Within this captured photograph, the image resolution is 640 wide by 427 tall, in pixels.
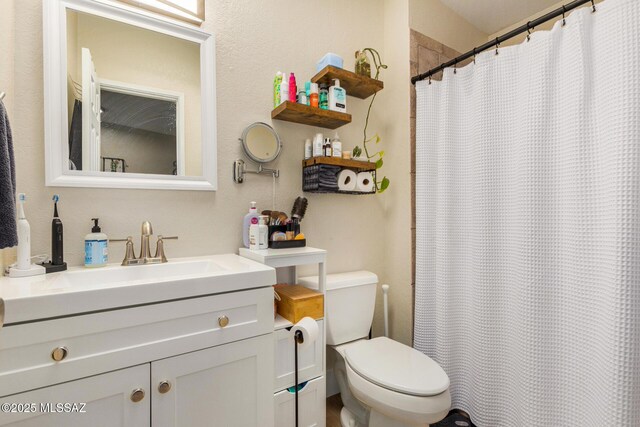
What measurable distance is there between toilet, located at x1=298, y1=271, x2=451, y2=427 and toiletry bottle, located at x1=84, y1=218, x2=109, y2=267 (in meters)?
0.90

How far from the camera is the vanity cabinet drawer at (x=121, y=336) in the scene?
715 millimetres

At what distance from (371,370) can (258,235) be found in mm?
794

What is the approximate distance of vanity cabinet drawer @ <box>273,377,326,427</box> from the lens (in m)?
1.22

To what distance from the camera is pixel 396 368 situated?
1.26 m

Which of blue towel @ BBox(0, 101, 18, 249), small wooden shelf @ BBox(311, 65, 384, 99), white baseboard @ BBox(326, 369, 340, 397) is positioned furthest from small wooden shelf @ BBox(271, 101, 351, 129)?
white baseboard @ BBox(326, 369, 340, 397)

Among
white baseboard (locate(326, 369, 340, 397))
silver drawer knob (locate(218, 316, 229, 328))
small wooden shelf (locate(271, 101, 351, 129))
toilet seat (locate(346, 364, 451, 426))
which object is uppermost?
small wooden shelf (locate(271, 101, 351, 129))

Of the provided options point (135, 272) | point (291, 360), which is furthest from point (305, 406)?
point (135, 272)

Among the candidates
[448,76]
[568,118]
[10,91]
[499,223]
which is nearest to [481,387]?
[499,223]

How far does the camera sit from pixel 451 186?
1642 mm

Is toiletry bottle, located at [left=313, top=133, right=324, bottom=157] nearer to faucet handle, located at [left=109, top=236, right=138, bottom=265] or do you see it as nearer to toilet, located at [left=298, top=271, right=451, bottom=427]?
toilet, located at [left=298, top=271, right=451, bottom=427]

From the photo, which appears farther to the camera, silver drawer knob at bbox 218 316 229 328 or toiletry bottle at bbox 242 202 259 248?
toiletry bottle at bbox 242 202 259 248

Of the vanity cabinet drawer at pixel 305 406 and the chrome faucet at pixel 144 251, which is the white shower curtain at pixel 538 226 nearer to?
the vanity cabinet drawer at pixel 305 406

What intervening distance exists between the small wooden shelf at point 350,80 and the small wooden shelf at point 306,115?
0.20 meters

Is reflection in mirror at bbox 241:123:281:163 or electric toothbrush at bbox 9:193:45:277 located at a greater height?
reflection in mirror at bbox 241:123:281:163
